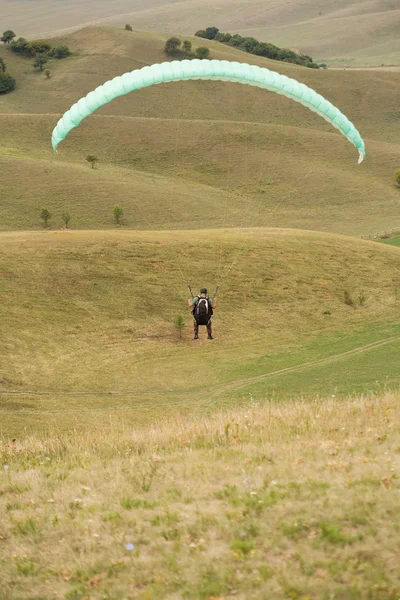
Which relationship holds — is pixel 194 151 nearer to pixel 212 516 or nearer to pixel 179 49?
pixel 179 49

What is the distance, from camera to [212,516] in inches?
348

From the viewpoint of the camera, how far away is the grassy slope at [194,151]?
240 ft

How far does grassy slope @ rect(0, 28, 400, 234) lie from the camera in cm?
7300

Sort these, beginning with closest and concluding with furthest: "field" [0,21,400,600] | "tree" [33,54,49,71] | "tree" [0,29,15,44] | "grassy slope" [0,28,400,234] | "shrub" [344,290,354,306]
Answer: "field" [0,21,400,600]
"shrub" [344,290,354,306]
"grassy slope" [0,28,400,234]
"tree" [33,54,49,71]
"tree" [0,29,15,44]

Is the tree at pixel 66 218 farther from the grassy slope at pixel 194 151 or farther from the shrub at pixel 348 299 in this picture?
the shrub at pixel 348 299

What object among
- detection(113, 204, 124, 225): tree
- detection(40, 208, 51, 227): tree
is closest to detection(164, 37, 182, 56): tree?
detection(113, 204, 124, 225): tree

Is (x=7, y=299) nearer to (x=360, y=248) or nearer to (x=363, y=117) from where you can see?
(x=360, y=248)

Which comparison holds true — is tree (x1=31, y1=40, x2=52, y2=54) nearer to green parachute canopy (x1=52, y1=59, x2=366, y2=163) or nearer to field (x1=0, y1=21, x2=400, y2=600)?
field (x1=0, y1=21, x2=400, y2=600)

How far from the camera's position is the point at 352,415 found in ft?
42.3

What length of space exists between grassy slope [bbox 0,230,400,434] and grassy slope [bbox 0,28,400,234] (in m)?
28.1

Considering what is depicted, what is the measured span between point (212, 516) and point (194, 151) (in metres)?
88.1

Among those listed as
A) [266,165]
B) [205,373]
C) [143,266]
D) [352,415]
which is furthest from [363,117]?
[352,415]

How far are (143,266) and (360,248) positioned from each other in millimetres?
13711

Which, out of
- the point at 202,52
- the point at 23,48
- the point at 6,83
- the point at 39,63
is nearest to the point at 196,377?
the point at 6,83
